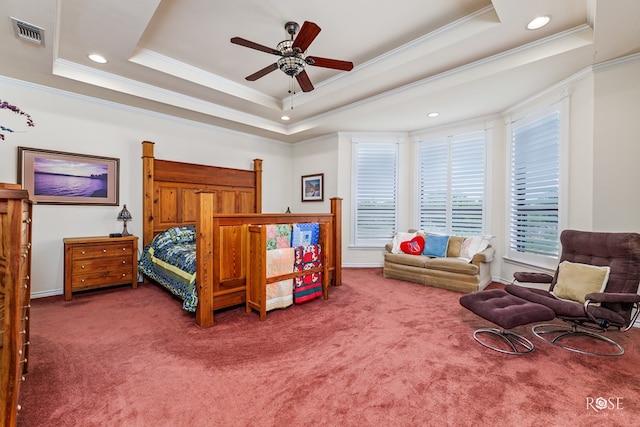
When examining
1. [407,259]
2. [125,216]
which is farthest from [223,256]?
[407,259]

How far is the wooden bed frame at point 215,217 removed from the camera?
2.70 meters

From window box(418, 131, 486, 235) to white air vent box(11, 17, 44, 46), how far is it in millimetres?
5244

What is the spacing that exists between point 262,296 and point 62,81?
3.46 meters

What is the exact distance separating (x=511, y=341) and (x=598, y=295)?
2.38 feet

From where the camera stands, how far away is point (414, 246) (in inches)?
184

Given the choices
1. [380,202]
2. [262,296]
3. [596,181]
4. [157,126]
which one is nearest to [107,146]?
[157,126]

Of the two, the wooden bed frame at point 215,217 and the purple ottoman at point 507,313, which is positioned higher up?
the wooden bed frame at point 215,217

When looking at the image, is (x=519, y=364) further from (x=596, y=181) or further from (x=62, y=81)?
(x=62, y=81)

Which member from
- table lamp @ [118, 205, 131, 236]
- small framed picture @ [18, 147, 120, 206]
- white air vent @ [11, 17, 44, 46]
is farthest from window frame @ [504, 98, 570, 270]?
small framed picture @ [18, 147, 120, 206]

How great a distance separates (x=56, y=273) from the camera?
3.63 meters

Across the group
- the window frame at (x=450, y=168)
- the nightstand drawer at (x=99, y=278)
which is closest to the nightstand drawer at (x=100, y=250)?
the nightstand drawer at (x=99, y=278)

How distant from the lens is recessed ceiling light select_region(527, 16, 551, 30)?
244cm

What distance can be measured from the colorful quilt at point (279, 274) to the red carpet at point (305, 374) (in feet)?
0.57

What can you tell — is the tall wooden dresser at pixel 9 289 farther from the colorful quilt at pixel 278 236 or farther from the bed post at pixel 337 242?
the bed post at pixel 337 242
